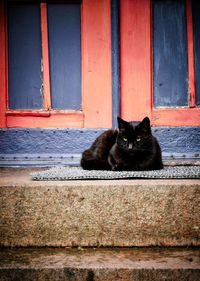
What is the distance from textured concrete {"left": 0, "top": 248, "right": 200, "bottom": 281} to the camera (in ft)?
6.50

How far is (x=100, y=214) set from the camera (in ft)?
7.68

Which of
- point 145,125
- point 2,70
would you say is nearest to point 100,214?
point 145,125

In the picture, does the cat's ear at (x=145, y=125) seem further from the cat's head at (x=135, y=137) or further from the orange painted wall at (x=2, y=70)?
the orange painted wall at (x=2, y=70)

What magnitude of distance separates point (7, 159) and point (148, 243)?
70.3 inches

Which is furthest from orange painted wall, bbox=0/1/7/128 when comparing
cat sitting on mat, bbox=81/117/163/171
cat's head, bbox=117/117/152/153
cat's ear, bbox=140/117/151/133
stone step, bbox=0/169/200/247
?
stone step, bbox=0/169/200/247

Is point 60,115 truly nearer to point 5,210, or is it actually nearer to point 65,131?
point 65,131

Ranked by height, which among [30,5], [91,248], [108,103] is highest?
[30,5]

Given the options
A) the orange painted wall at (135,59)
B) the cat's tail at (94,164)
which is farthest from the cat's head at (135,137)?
the orange painted wall at (135,59)

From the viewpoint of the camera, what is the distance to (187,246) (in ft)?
7.61

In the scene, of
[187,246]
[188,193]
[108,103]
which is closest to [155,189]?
[188,193]

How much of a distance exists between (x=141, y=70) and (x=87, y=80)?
1.68ft

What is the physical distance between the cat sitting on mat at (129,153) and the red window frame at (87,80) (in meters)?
0.48

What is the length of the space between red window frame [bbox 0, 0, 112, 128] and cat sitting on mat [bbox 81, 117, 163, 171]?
0.48m

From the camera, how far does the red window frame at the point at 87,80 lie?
3.63m
